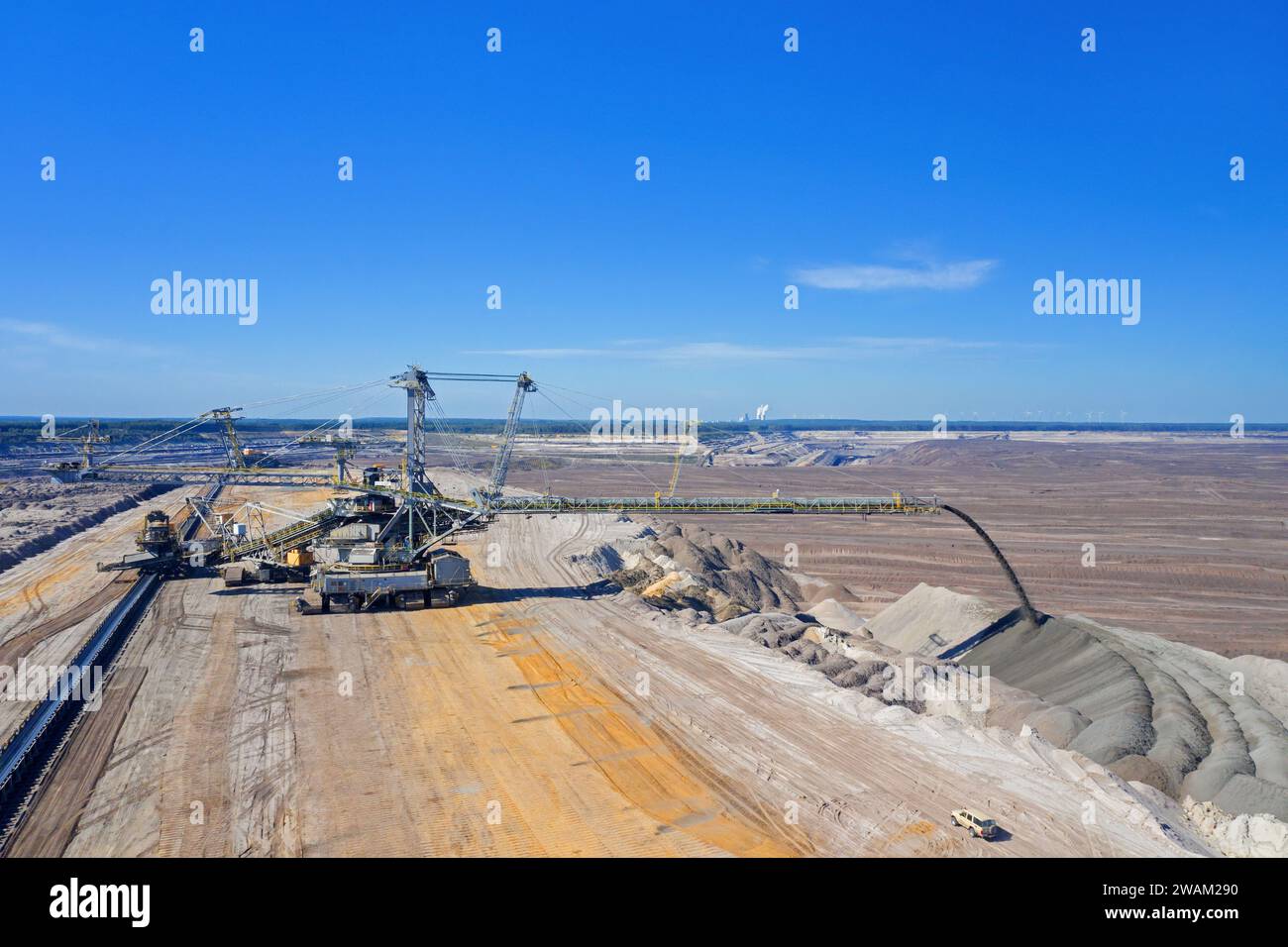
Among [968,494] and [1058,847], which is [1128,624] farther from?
[968,494]

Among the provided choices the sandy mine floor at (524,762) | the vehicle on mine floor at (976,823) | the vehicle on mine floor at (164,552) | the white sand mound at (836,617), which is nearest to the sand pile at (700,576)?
the white sand mound at (836,617)

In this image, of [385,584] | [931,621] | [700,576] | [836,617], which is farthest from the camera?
[700,576]

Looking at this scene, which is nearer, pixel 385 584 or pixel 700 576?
pixel 385 584

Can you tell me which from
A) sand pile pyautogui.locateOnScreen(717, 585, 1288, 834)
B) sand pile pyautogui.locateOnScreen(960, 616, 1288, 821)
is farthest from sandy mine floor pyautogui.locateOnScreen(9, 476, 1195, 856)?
sand pile pyautogui.locateOnScreen(960, 616, 1288, 821)

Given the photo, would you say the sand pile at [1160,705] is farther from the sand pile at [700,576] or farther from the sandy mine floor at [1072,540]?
the sand pile at [700,576]

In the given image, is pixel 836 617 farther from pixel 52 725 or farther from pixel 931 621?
pixel 52 725

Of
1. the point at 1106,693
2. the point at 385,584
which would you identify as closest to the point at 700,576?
the point at 385,584

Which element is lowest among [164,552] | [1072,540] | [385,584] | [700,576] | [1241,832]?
[1072,540]

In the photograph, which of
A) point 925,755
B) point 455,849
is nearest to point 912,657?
point 925,755

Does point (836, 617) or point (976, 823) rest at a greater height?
point (976, 823)

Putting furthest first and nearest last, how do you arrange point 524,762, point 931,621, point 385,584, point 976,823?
1. point 931,621
2. point 385,584
3. point 524,762
4. point 976,823
